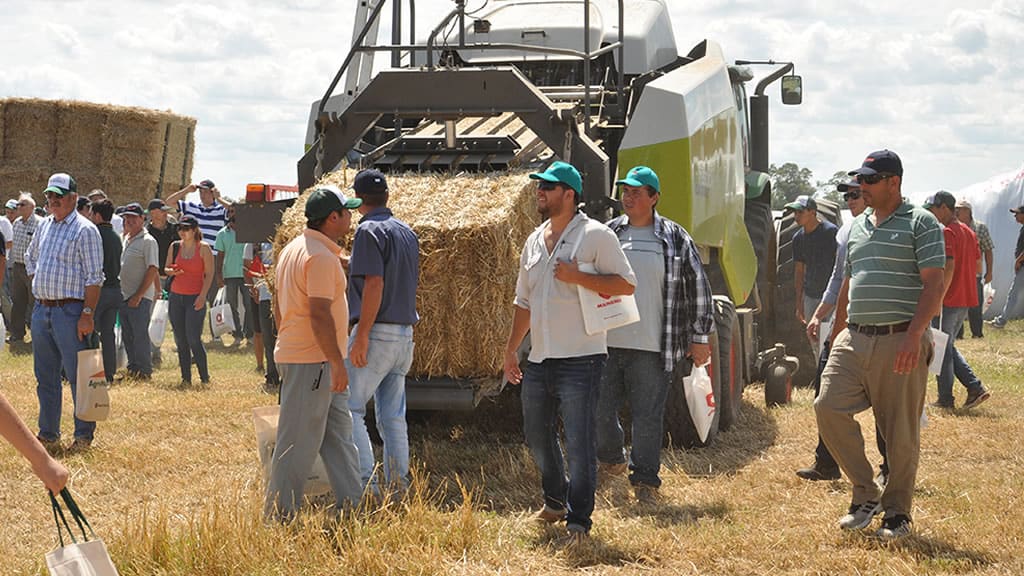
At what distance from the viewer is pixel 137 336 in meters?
13.7

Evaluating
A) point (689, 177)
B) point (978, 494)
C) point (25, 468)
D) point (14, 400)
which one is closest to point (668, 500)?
point (978, 494)

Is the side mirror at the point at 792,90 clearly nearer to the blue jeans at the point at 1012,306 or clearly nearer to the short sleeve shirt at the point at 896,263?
the short sleeve shirt at the point at 896,263

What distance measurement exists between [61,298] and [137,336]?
4.25m

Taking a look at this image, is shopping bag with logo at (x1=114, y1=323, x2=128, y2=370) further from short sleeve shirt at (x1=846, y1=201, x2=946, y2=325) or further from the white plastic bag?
the white plastic bag

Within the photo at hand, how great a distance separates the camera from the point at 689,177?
867cm

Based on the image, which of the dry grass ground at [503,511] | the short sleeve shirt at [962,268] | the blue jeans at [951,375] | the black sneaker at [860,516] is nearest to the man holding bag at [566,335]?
the dry grass ground at [503,511]

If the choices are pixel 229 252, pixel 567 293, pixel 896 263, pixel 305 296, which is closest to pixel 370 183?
pixel 305 296

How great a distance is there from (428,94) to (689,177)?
5.76ft

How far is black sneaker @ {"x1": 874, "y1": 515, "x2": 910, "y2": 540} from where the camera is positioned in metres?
6.49

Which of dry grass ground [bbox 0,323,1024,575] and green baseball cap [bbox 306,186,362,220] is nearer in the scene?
dry grass ground [bbox 0,323,1024,575]

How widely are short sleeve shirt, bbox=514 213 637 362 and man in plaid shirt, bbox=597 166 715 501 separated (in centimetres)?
91

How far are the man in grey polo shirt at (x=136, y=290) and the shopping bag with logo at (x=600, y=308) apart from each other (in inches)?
302

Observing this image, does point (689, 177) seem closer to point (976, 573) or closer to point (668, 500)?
point (668, 500)


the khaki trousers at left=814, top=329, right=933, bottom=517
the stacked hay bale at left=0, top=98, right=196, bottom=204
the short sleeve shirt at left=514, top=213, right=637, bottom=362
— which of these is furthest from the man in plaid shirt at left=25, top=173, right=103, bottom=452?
the stacked hay bale at left=0, top=98, right=196, bottom=204
